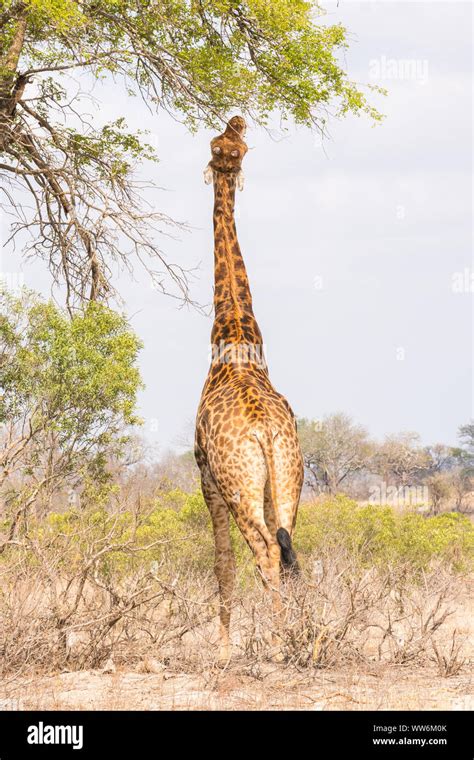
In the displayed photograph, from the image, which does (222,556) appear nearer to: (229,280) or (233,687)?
(233,687)

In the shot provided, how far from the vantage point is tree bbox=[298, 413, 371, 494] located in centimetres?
3774

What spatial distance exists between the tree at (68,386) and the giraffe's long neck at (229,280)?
3069mm

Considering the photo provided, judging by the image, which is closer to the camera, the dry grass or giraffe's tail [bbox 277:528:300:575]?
the dry grass

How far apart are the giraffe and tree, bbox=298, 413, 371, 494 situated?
2876 cm

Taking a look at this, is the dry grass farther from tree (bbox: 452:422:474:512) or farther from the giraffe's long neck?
tree (bbox: 452:422:474:512)

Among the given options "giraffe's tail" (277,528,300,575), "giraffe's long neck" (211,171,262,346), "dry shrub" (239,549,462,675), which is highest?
"giraffe's long neck" (211,171,262,346)

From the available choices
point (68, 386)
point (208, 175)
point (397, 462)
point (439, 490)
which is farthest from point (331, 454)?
point (208, 175)

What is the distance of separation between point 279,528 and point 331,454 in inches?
1244

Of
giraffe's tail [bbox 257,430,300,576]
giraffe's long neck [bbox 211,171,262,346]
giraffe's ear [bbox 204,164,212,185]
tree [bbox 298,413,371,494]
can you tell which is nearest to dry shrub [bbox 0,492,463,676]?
giraffe's tail [bbox 257,430,300,576]

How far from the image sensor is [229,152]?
27.9 feet

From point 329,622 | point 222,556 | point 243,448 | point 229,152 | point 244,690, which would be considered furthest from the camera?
point 229,152

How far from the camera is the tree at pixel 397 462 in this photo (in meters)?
38.2

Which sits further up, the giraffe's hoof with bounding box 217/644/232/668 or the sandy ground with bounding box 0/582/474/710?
the giraffe's hoof with bounding box 217/644/232/668

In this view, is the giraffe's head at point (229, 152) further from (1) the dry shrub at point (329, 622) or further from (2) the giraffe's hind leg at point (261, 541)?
(1) the dry shrub at point (329, 622)
